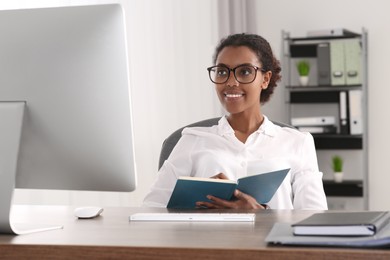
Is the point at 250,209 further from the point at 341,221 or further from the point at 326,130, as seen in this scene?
the point at 326,130

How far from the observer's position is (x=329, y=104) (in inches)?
219

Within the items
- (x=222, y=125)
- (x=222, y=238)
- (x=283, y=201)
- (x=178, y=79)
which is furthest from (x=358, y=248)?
(x=178, y=79)

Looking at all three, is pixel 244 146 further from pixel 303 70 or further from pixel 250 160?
pixel 303 70

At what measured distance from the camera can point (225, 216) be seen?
65.4 inches

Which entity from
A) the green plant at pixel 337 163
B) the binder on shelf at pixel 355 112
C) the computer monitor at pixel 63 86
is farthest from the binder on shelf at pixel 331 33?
the computer monitor at pixel 63 86

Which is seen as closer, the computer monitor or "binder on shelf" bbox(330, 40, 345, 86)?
the computer monitor

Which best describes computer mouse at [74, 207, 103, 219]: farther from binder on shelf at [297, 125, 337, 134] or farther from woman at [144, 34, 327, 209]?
binder on shelf at [297, 125, 337, 134]

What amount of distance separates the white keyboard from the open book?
0.50 ft

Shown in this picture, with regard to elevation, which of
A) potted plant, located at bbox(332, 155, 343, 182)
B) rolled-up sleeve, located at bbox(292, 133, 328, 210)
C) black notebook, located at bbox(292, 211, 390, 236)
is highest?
black notebook, located at bbox(292, 211, 390, 236)

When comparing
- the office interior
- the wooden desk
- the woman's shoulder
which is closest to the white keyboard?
the wooden desk

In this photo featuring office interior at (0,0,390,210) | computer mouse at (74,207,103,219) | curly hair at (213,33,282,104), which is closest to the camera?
computer mouse at (74,207,103,219)

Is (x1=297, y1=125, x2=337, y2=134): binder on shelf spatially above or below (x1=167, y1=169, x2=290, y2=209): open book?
below

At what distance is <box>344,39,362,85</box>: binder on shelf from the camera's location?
5137 millimetres

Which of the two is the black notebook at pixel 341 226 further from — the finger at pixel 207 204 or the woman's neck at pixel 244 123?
the woman's neck at pixel 244 123
